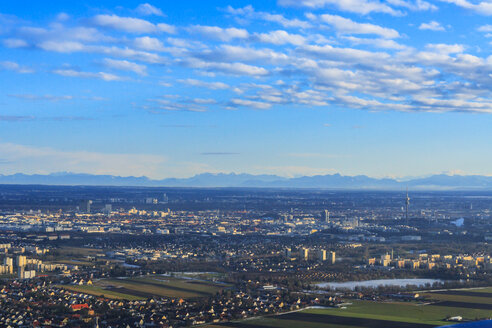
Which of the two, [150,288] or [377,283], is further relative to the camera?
[377,283]

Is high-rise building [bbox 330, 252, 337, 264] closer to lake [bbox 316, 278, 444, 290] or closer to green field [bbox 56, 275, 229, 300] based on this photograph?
lake [bbox 316, 278, 444, 290]

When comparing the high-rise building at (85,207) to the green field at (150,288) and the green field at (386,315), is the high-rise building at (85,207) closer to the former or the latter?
the green field at (150,288)

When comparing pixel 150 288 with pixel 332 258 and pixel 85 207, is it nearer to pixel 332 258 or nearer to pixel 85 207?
pixel 332 258

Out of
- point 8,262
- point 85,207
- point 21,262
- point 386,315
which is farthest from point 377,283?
point 85,207

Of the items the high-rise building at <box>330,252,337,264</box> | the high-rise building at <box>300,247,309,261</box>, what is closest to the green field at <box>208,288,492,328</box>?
the high-rise building at <box>330,252,337,264</box>

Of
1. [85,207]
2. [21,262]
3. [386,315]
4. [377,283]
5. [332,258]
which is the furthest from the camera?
[85,207]
